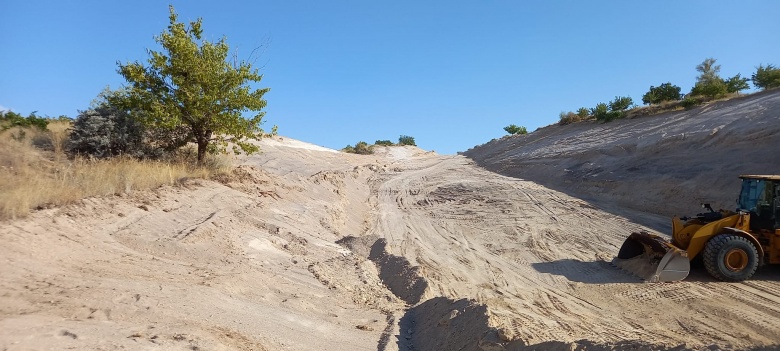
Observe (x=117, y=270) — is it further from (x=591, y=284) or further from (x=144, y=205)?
(x=591, y=284)

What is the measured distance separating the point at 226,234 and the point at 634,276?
327 inches

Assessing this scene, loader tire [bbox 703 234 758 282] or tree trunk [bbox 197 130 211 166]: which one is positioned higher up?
tree trunk [bbox 197 130 211 166]

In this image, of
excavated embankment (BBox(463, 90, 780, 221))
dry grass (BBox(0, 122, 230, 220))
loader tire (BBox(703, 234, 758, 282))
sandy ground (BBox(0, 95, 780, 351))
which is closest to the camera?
sandy ground (BBox(0, 95, 780, 351))

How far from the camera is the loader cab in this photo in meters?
10.6

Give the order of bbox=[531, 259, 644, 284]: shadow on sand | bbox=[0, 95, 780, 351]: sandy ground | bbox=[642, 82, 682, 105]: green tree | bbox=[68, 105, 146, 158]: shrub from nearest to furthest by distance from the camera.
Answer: bbox=[0, 95, 780, 351]: sandy ground → bbox=[531, 259, 644, 284]: shadow on sand → bbox=[68, 105, 146, 158]: shrub → bbox=[642, 82, 682, 105]: green tree

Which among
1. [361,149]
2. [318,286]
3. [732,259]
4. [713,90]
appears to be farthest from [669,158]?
[361,149]

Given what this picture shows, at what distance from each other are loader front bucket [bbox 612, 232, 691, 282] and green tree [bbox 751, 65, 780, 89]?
20.1 metres

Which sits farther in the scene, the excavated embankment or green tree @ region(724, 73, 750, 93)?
green tree @ region(724, 73, 750, 93)

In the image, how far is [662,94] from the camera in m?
31.8

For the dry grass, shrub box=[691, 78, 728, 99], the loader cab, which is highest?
shrub box=[691, 78, 728, 99]

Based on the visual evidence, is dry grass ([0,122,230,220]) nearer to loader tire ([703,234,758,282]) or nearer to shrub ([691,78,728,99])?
loader tire ([703,234,758,282])

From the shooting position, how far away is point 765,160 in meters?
17.7

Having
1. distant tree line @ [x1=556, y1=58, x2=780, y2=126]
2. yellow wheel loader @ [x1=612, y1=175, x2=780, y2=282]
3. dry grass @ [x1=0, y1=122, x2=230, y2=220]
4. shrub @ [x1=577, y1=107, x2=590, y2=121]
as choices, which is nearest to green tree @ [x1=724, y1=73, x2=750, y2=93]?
distant tree line @ [x1=556, y1=58, x2=780, y2=126]

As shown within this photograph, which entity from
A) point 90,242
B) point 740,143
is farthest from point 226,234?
point 740,143
